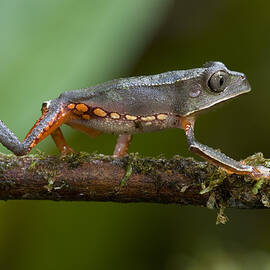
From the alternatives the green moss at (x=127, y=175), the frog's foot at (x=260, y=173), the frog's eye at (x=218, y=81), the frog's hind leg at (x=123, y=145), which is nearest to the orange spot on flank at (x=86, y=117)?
the frog's hind leg at (x=123, y=145)

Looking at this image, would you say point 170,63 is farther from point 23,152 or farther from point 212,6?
point 23,152

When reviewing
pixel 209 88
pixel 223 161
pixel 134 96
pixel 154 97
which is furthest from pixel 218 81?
pixel 223 161

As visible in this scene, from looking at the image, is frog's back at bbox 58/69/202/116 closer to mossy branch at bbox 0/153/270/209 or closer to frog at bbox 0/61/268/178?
frog at bbox 0/61/268/178

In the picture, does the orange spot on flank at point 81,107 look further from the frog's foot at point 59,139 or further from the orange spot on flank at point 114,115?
the frog's foot at point 59,139

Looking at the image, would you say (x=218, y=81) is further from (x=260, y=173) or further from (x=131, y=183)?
(x=131, y=183)

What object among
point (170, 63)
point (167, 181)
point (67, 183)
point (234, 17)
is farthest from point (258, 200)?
point (234, 17)

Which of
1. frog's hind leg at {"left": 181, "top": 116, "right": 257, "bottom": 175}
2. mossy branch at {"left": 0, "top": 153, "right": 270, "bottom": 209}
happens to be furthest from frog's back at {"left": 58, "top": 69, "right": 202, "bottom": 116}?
mossy branch at {"left": 0, "top": 153, "right": 270, "bottom": 209}
